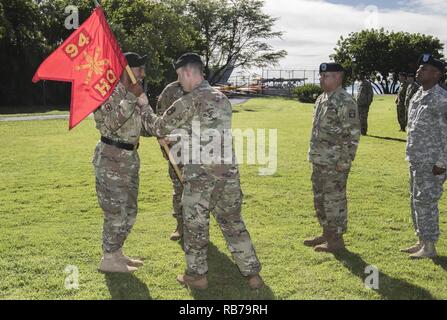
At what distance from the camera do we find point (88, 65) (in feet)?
Answer: 15.8

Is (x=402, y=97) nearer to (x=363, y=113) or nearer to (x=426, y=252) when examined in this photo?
(x=363, y=113)

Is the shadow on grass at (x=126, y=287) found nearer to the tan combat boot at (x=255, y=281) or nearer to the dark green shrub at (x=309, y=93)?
the tan combat boot at (x=255, y=281)

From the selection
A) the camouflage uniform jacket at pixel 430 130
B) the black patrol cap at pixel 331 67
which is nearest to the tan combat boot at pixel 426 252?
the camouflage uniform jacket at pixel 430 130

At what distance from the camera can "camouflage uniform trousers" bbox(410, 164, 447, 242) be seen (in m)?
5.63

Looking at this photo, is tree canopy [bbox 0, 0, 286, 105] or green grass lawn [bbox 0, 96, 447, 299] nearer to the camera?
green grass lawn [bbox 0, 96, 447, 299]

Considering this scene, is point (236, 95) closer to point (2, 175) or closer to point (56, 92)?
point (56, 92)

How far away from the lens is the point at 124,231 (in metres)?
5.22

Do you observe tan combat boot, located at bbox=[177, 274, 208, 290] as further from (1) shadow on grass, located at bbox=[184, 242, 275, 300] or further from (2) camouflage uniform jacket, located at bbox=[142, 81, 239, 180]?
(2) camouflage uniform jacket, located at bbox=[142, 81, 239, 180]

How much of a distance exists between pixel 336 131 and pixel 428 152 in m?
1.15

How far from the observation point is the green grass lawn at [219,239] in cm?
484

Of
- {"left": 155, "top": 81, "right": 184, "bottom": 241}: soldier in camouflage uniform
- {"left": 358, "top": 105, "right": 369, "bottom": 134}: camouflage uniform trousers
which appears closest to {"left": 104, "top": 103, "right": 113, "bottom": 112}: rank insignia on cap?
{"left": 155, "top": 81, "right": 184, "bottom": 241}: soldier in camouflage uniform

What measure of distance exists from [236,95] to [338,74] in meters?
53.1

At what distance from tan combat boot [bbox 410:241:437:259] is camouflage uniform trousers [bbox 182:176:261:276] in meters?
2.31

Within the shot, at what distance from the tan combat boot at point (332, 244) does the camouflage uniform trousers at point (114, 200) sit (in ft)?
8.34
